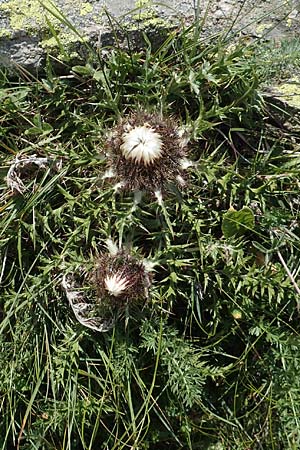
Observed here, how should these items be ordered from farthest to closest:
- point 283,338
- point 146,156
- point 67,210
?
point 67,210 → point 283,338 → point 146,156

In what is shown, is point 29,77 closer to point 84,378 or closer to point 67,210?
point 67,210

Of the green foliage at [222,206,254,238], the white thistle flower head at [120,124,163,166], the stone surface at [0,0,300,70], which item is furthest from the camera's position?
the stone surface at [0,0,300,70]

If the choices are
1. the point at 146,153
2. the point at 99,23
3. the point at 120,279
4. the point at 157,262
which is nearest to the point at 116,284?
the point at 120,279

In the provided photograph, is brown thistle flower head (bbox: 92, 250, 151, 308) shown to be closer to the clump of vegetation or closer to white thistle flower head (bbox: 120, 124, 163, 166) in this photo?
the clump of vegetation

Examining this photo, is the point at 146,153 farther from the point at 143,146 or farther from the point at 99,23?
the point at 99,23

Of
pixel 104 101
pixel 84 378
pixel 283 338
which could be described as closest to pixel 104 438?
pixel 84 378

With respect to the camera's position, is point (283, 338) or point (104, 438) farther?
point (104, 438)

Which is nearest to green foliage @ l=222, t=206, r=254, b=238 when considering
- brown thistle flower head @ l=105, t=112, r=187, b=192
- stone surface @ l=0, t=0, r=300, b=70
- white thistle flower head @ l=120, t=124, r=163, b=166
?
brown thistle flower head @ l=105, t=112, r=187, b=192
